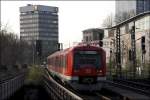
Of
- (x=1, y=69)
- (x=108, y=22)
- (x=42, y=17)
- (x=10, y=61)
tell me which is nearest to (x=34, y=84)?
(x=1, y=69)

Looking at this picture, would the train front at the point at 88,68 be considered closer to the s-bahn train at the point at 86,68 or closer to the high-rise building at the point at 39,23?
the s-bahn train at the point at 86,68

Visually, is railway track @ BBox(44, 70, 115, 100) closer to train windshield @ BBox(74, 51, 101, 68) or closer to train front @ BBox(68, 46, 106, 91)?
train front @ BBox(68, 46, 106, 91)

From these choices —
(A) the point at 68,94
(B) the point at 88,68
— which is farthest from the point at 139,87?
(A) the point at 68,94

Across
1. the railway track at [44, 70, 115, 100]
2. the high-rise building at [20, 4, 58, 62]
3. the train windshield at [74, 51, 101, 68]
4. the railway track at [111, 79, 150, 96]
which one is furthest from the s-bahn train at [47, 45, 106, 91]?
the high-rise building at [20, 4, 58, 62]

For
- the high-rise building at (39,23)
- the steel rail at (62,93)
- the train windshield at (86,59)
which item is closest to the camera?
the steel rail at (62,93)

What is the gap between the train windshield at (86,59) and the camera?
25.7m

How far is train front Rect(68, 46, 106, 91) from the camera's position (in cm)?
2523

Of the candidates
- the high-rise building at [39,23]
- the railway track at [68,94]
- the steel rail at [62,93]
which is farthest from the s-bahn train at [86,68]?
the high-rise building at [39,23]

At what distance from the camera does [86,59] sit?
25812 millimetres

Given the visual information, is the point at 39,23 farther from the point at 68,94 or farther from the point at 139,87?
the point at 68,94

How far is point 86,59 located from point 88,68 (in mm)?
696

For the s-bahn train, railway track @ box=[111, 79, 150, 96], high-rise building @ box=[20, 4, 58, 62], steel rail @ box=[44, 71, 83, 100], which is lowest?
railway track @ box=[111, 79, 150, 96]

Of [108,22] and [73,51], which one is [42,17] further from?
[73,51]

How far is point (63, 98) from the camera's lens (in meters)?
18.5
